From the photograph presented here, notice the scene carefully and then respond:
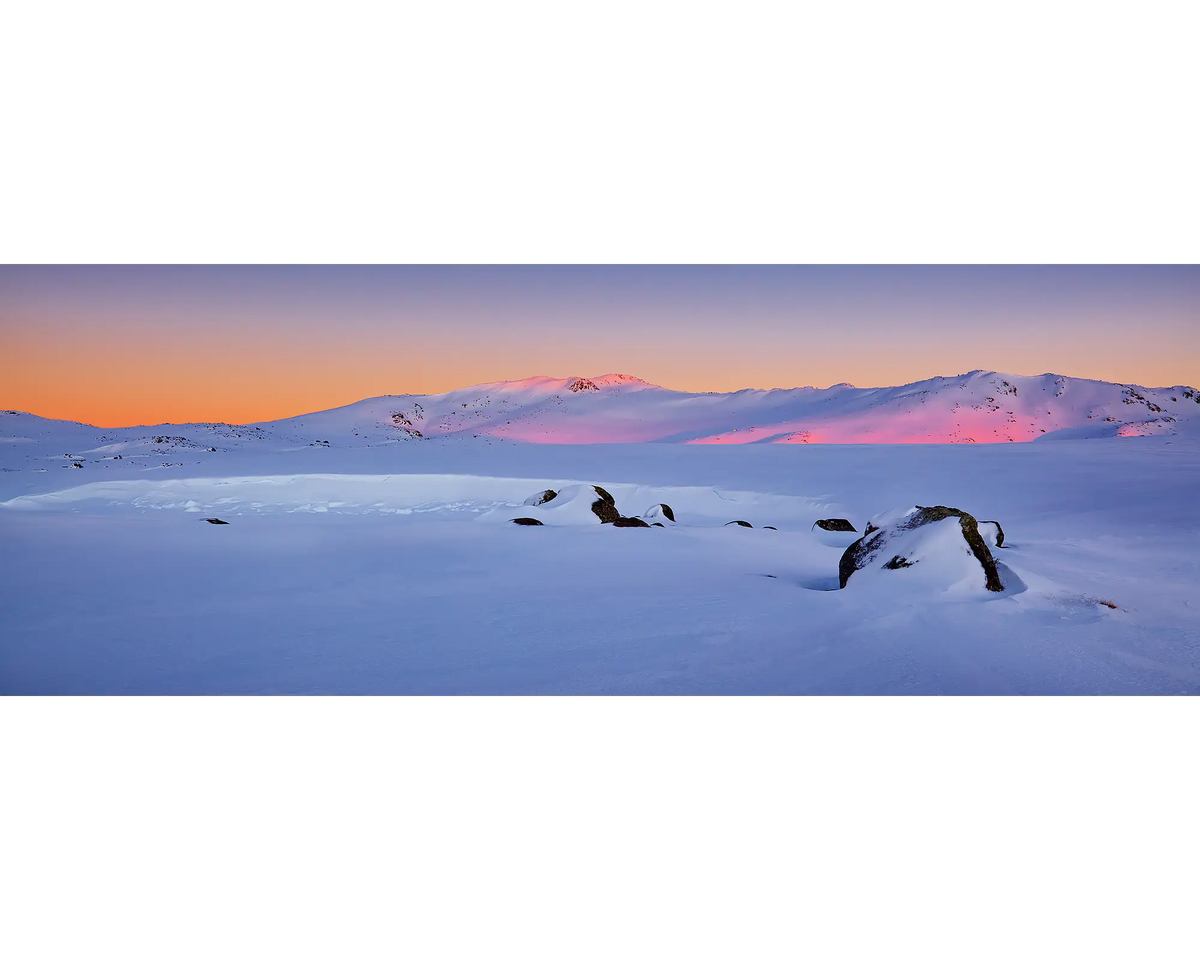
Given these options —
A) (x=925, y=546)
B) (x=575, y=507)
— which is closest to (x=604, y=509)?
(x=575, y=507)

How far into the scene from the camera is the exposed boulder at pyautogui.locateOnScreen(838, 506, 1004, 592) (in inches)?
169

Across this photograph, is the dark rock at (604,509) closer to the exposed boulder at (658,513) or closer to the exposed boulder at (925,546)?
the exposed boulder at (658,513)

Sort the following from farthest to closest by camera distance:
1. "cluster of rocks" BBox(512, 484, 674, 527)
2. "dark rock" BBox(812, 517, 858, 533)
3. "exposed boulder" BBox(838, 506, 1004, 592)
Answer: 1. "dark rock" BBox(812, 517, 858, 533)
2. "cluster of rocks" BBox(512, 484, 674, 527)
3. "exposed boulder" BBox(838, 506, 1004, 592)

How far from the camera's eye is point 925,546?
4.40m

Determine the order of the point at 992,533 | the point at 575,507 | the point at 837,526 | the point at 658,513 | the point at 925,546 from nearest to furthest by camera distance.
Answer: the point at 925,546, the point at 992,533, the point at 837,526, the point at 575,507, the point at 658,513

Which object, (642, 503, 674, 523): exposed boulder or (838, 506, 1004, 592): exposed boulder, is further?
(642, 503, 674, 523): exposed boulder

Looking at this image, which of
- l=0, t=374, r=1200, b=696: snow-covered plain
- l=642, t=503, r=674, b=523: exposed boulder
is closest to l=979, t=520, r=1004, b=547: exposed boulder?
l=0, t=374, r=1200, b=696: snow-covered plain

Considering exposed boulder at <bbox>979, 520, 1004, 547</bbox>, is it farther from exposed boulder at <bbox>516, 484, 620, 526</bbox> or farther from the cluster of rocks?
exposed boulder at <bbox>516, 484, 620, 526</bbox>

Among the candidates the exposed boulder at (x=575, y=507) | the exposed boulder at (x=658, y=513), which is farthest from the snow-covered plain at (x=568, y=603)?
the exposed boulder at (x=658, y=513)

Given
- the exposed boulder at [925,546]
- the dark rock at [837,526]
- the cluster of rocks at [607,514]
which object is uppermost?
the exposed boulder at [925,546]

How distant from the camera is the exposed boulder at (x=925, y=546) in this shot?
14.1ft

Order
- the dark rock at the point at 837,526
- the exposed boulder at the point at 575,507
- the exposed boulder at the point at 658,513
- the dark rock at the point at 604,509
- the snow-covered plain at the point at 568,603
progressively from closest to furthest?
1. the snow-covered plain at the point at 568,603
2. the dark rock at the point at 837,526
3. the exposed boulder at the point at 575,507
4. the dark rock at the point at 604,509
5. the exposed boulder at the point at 658,513

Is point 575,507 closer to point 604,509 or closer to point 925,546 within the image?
point 604,509
